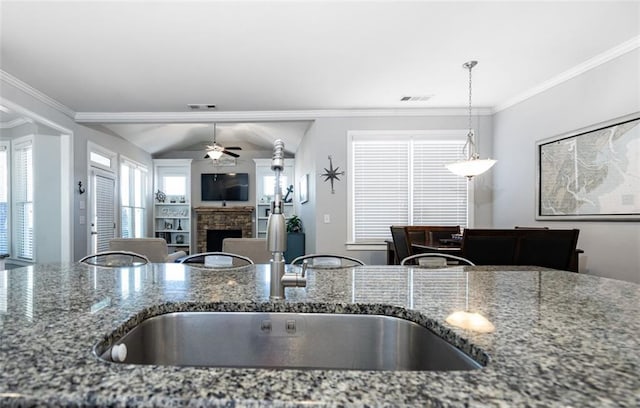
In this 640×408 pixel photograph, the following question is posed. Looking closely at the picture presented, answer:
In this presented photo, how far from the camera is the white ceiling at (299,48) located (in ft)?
7.67

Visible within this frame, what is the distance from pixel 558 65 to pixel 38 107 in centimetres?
564

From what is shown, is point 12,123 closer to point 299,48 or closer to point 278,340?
point 299,48

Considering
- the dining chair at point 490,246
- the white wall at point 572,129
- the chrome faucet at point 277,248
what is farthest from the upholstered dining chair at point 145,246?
the white wall at point 572,129

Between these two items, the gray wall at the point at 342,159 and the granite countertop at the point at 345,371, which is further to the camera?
the gray wall at the point at 342,159

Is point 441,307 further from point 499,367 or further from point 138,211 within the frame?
point 138,211

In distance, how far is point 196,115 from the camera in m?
4.67

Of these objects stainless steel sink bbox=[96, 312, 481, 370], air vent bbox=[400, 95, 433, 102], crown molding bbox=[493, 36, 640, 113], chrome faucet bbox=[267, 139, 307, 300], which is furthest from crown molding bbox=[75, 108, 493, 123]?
stainless steel sink bbox=[96, 312, 481, 370]

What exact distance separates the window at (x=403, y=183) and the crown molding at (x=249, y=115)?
0.29 meters

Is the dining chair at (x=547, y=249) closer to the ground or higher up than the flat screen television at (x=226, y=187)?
closer to the ground

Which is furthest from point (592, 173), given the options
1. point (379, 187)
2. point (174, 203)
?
point (174, 203)

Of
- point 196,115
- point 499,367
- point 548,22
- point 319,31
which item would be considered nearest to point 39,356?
point 499,367

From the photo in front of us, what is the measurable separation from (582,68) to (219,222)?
24.0ft

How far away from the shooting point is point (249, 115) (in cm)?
463

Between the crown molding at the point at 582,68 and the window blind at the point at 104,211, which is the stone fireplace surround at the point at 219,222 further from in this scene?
the crown molding at the point at 582,68
